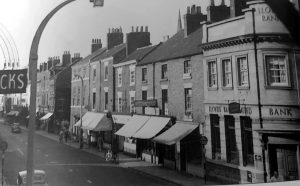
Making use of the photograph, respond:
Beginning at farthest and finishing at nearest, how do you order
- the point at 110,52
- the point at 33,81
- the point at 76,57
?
the point at 110,52
the point at 76,57
the point at 33,81

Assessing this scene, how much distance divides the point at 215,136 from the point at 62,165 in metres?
3.78

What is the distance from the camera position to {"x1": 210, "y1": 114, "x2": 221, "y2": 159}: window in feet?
23.3

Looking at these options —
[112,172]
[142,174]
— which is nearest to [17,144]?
[112,172]

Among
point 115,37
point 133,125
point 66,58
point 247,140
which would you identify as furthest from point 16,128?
point 247,140

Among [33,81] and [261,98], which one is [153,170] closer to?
[261,98]

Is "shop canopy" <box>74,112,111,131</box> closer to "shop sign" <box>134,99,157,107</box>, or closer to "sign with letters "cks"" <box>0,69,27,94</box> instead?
"shop sign" <box>134,99,157,107</box>

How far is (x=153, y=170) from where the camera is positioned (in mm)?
7562

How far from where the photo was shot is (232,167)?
675 centimetres

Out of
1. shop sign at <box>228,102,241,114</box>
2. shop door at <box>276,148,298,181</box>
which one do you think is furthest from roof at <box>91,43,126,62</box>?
shop door at <box>276,148,298,181</box>

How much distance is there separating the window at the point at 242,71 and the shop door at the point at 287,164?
5.40 feet

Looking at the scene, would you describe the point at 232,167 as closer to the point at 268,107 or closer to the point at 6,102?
the point at 268,107

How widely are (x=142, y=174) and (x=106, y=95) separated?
223cm

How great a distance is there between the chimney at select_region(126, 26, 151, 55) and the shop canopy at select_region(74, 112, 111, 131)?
77.0 inches

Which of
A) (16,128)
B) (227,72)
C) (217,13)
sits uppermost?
(217,13)
